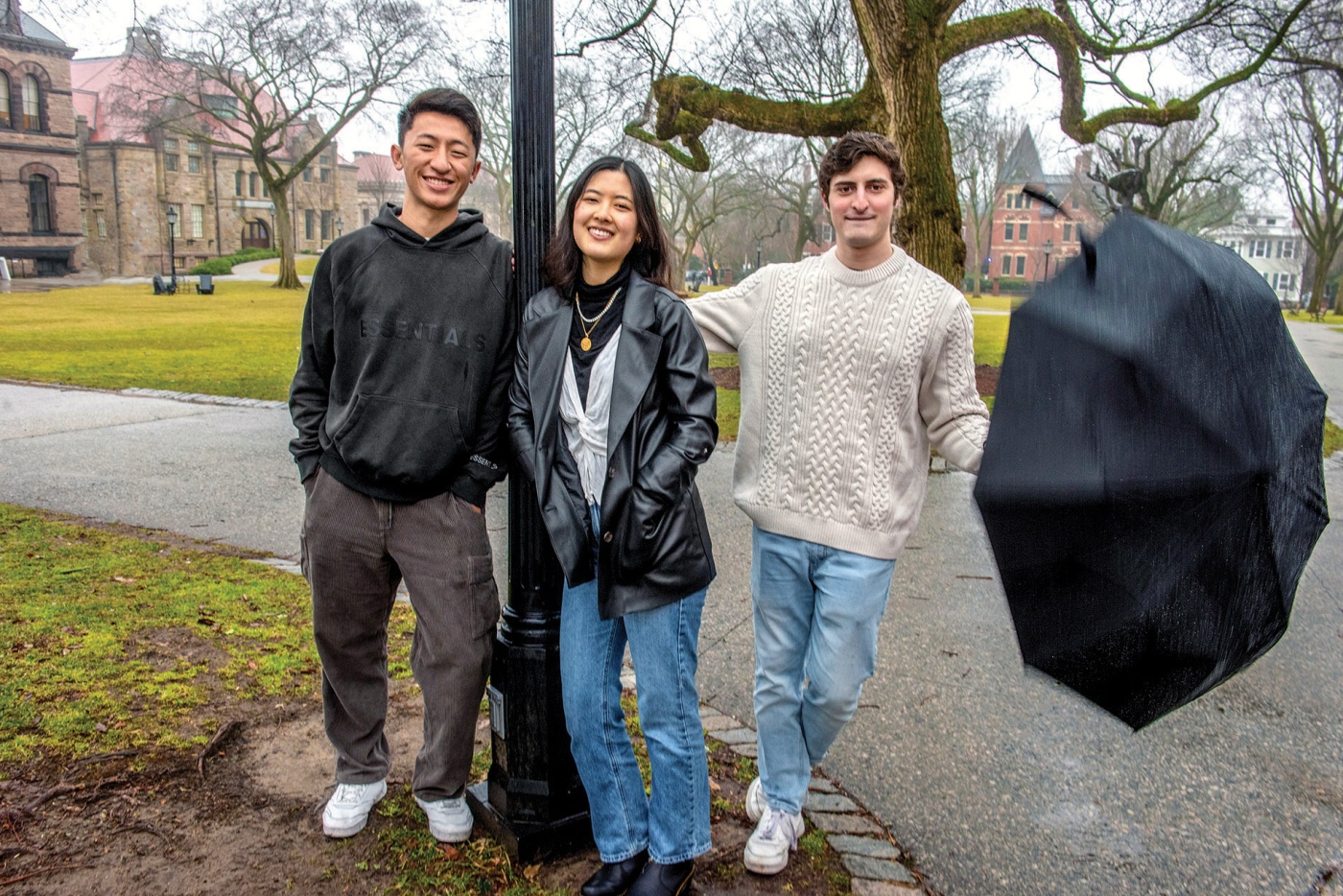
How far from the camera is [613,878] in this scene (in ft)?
8.92

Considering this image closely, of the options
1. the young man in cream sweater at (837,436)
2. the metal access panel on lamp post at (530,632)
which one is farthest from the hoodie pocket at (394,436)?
the young man in cream sweater at (837,436)

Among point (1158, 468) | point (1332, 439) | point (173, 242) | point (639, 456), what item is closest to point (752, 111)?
point (1332, 439)

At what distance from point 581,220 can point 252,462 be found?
7.13m

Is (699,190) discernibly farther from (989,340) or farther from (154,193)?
(154,193)

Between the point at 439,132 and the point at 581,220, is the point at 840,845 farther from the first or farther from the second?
the point at 439,132

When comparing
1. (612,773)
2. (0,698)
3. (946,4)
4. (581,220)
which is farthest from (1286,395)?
(946,4)

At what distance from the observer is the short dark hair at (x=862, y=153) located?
9.11ft

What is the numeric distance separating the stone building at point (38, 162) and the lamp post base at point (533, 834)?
57.2 meters

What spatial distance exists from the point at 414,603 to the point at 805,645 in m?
1.19

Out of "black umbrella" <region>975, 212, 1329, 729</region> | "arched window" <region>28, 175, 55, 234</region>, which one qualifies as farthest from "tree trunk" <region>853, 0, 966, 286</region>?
"arched window" <region>28, 175, 55, 234</region>

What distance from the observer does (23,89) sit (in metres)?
52.0

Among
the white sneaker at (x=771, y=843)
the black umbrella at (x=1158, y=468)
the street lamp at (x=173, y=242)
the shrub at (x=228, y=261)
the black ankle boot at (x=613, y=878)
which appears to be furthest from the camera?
the shrub at (x=228, y=261)

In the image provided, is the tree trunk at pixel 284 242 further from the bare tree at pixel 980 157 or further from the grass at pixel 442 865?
the grass at pixel 442 865

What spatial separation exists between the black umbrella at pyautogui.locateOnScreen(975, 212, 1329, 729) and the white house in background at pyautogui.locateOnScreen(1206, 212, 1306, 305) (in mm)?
92466
